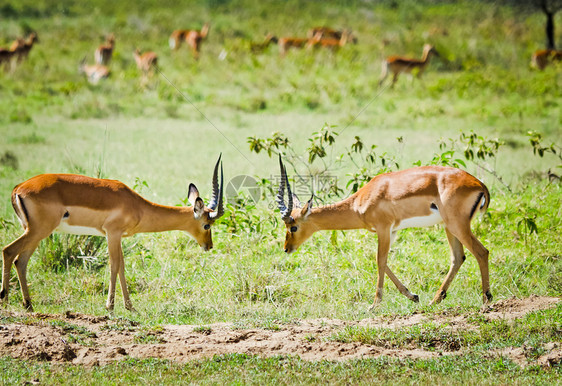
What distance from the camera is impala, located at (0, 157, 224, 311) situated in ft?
20.9

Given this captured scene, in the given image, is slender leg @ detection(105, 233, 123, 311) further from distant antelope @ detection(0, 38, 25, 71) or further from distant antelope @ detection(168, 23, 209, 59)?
distant antelope @ detection(168, 23, 209, 59)

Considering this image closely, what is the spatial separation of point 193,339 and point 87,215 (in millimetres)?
1488

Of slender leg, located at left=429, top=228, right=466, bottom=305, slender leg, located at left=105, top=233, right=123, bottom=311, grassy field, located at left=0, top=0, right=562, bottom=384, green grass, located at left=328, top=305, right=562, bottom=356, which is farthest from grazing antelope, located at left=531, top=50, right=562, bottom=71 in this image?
slender leg, located at left=105, top=233, right=123, bottom=311

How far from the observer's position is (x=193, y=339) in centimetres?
579

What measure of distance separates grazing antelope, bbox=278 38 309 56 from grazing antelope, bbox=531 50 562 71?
6453 mm

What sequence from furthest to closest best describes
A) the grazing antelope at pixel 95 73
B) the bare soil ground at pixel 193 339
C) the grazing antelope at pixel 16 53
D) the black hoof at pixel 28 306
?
the grazing antelope at pixel 16 53
the grazing antelope at pixel 95 73
the black hoof at pixel 28 306
the bare soil ground at pixel 193 339

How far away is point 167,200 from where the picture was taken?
954 cm

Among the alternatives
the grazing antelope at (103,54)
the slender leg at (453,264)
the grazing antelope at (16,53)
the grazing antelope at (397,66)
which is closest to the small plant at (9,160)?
the slender leg at (453,264)

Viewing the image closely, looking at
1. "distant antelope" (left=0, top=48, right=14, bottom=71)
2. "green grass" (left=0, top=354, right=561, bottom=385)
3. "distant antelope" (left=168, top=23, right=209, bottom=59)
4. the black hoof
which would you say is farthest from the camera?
"distant antelope" (left=168, top=23, right=209, bottom=59)

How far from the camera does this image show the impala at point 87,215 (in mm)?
6363

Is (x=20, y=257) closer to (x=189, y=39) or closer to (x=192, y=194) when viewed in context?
(x=192, y=194)

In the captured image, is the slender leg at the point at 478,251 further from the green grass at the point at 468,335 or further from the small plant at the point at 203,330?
the small plant at the point at 203,330

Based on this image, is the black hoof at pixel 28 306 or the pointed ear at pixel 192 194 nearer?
the black hoof at pixel 28 306

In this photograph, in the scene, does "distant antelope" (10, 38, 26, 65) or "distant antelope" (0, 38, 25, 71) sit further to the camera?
"distant antelope" (10, 38, 26, 65)
